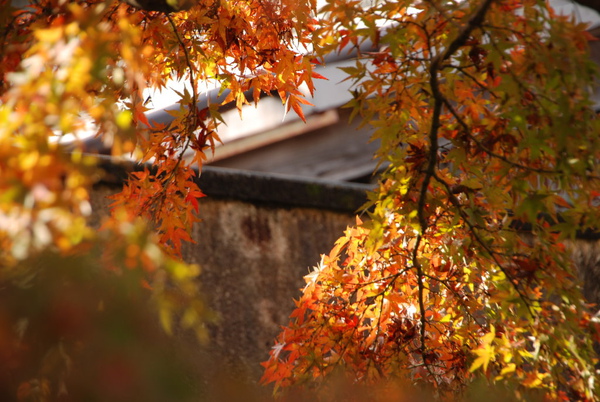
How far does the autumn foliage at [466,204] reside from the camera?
3.97ft

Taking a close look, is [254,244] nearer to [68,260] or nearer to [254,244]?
[254,244]

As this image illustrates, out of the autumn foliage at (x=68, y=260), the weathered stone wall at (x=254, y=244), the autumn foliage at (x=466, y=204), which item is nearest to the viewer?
the autumn foliage at (x=68, y=260)

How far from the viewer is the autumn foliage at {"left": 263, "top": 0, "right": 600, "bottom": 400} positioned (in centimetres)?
121

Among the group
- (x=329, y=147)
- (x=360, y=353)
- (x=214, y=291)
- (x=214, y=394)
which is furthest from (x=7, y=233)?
(x=329, y=147)

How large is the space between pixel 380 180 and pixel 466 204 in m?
0.23

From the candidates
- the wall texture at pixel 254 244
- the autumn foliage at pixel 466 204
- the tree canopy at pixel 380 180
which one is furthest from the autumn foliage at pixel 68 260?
the wall texture at pixel 254 244

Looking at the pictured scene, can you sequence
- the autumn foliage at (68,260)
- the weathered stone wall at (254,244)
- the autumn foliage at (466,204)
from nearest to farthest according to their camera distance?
1. the autumn foliage at (68,260)
2. the autumn foliage at (466,204)
3. the weathered stone wall at (254,244)

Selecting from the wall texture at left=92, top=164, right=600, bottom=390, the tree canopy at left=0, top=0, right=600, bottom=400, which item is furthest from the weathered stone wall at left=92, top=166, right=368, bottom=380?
the tree canopy at left=0, top=0, right=600, bottom=400

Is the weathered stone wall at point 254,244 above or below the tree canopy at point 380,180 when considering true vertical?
below

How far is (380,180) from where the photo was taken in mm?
1544

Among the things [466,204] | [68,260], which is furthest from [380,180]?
[68,260]

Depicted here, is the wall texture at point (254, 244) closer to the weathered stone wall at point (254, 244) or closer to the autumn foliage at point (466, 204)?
the weathered stone wall at point (254, 244)

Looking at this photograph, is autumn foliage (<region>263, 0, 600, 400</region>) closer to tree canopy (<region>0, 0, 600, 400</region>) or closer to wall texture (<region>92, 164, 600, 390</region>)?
tree canopy (<region>0, 0, 600, 400</region>)

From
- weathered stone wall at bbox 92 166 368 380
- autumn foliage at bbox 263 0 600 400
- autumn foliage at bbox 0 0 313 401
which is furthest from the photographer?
weathered stone wall at bbox 92 166 368 380
